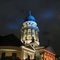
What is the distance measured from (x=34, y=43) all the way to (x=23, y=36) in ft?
19.6

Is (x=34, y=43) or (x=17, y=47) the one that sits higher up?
(x=34, y=43)

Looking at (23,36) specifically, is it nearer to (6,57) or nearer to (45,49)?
(45,49)

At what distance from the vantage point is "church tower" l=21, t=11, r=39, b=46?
78.6 meters

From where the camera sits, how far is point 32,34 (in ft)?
258

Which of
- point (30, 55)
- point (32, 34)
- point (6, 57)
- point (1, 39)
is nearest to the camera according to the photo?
point (6, 57)

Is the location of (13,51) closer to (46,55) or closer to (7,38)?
(7,38)

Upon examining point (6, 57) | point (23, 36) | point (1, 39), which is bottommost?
point (6, 57)

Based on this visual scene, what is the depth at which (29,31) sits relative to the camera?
3127 inches

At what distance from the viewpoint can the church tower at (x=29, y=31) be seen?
7862 centimetres

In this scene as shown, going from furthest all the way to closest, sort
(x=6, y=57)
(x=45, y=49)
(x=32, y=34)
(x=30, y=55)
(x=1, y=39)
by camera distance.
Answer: (x=32, y=34)
(x=45, y=49)
(x=30, y=55)
(x=1, y=39)
(x=6, y=57)

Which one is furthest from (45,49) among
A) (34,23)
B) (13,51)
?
(13,51)

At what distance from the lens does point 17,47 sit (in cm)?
5088

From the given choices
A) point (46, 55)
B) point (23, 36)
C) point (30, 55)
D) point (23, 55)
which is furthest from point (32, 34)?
point (23, 55)

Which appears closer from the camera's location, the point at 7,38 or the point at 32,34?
the point at 7,38
